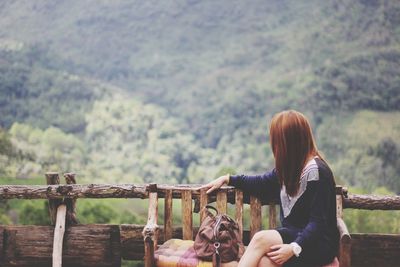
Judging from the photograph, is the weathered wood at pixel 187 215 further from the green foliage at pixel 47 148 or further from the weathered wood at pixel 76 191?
the green foliage at pixel 47 148

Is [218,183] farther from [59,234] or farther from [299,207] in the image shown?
[59,234]

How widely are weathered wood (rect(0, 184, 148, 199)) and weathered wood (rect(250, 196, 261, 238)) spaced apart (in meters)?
0.95

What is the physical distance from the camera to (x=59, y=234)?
504cm

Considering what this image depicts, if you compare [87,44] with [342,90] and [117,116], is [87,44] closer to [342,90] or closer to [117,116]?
[117,116]

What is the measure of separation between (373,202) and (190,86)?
246 ft

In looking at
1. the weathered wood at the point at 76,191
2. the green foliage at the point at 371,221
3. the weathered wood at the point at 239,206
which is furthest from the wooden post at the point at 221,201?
the green foliage at the point at 371,221

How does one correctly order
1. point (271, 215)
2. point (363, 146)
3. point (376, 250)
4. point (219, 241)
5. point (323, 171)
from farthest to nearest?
point (363, 146) < point (376, 250) < point (271, 215) < point (219, 241) < point (323, 171)

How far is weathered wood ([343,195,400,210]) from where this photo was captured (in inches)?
176

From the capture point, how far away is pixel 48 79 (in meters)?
66.1

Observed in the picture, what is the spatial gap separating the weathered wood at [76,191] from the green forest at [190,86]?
33431 millimetres

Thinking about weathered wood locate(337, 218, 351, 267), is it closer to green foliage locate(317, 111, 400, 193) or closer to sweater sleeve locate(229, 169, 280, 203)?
sweater sleeve locate(229, 169, 280, 203)

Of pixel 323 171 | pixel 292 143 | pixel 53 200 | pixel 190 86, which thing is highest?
pixel 190 86

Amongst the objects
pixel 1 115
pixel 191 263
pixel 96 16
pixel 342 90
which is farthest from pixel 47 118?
pixel 191 263

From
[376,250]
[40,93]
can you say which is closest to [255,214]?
[376,250]
